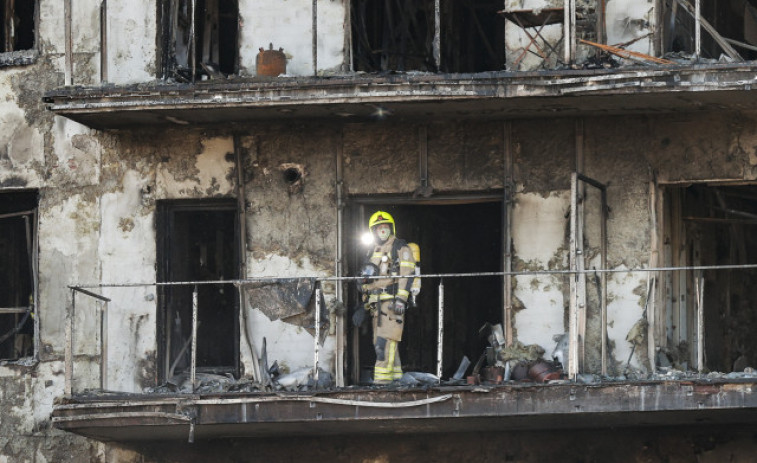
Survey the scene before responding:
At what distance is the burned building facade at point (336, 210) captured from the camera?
19031 millimetres

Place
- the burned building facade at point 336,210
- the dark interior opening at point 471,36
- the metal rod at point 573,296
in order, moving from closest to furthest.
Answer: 1. the metal rod at point 573,296
2. the burned building facade at point 336,210
3. the dark interior opening at point 471,36

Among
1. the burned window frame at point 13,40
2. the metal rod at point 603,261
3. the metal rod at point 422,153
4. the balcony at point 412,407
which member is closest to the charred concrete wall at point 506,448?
the balcony at point 412,407

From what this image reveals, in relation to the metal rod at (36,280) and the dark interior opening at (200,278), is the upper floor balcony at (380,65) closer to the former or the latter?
the dark interior opening at (200,278)

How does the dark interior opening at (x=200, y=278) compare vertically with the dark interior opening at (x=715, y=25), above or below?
below

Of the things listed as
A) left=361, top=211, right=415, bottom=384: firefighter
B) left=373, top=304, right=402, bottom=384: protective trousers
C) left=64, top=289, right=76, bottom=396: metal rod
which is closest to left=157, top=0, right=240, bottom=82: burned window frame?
left=361, top=211, right=415, bottom=384: firefighter

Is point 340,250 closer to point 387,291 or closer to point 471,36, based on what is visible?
point 387,291

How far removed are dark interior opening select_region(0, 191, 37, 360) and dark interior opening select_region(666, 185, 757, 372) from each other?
7033mm

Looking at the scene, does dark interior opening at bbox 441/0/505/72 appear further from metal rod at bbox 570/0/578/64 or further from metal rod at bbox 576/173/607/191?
metal rod at bbox 576/173/607/191

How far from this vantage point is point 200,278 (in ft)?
69.7

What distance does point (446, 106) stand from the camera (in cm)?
1962

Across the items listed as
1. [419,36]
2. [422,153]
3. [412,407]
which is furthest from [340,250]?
[419,36]

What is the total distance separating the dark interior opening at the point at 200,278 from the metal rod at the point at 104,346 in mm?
596

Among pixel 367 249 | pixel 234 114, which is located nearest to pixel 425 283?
pixel 367 249

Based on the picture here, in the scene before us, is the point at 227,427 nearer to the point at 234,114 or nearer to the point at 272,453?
the point at 272,453
